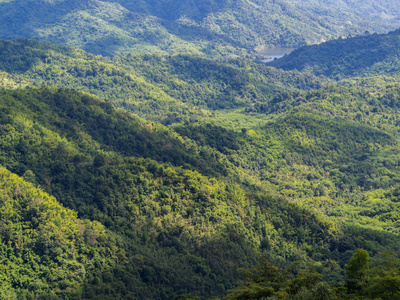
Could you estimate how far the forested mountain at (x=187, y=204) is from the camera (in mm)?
62438

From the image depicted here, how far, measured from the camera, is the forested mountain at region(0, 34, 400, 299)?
62.4 meters

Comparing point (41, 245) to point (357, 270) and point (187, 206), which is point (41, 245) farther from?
point (357, 270)

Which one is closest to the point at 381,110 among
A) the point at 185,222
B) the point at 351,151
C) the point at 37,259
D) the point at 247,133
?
the point at 351,151

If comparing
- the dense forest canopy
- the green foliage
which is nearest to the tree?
the dense forest canopy

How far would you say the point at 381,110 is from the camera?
166 m

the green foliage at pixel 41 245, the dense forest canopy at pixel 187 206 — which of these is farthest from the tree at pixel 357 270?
the green foliage at pixel 41 245

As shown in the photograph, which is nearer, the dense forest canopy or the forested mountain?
the dense forest canopy

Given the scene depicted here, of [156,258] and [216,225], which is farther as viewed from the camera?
[216,225]

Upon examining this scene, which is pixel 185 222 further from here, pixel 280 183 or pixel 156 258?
pixel 280 183

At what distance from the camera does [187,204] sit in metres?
85.9

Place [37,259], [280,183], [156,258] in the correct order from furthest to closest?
1. [280,183]
2. [156,258]
3. [37,259]

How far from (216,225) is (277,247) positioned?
42.5 feet

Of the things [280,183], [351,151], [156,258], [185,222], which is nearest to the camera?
[156,258]

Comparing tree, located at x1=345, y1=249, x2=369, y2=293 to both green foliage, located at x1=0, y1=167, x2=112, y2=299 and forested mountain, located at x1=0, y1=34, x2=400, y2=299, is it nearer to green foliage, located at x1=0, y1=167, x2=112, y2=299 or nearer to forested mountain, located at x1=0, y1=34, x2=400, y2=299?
forested mountain, located at x1=0, y1=34, x2=400, y2=299
